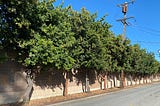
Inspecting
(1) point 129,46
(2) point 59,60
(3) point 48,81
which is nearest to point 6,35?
(2) point 59,60

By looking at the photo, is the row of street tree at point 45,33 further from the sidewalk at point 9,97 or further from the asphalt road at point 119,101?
the asphalt road at point 119,101

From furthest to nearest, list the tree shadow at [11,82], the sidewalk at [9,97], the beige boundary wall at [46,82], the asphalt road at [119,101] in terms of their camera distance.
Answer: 1. the beige boundary wall at [46,82]
2. the tree shadow at [11,82]
3. the sidewalk at [9,97]
4. the asphalt road at [119,101]

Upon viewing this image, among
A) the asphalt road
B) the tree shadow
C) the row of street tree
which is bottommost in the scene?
the asphalt road

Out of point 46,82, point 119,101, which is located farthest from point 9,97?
point 119,101

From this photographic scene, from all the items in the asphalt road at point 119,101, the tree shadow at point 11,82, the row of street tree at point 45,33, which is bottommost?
the asphalt road at point 119,101

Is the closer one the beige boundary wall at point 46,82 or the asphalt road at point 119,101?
the asphalt road at point 119,101

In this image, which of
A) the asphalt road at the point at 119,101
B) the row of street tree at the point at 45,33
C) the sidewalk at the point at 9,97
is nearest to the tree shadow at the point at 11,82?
the sidewalk at the point at 9,97

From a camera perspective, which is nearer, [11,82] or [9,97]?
[9,97]

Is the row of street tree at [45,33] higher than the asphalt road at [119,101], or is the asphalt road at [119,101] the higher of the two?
the row of street tree at [45,33]

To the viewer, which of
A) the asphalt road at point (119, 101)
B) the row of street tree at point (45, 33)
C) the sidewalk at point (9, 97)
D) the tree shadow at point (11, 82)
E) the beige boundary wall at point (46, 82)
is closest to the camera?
the row of street tree at point (45, 33)

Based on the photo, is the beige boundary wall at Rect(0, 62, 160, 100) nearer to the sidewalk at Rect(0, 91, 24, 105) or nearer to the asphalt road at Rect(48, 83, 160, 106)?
the sidewalk at Rect(0, 91, 24, 105)

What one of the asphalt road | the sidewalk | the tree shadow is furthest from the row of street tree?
the asphalt road

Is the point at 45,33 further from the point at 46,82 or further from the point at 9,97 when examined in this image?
the point at 46,82

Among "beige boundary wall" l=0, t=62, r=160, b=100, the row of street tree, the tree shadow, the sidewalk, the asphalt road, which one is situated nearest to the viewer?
the row of street tree
